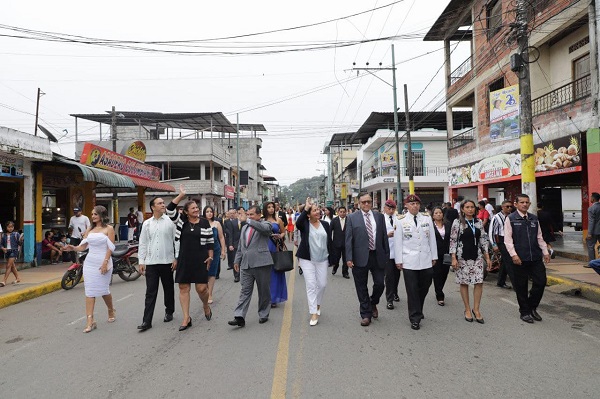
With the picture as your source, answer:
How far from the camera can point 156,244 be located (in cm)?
567

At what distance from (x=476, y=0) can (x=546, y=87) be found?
18.8 ft

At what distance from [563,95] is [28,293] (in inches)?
646

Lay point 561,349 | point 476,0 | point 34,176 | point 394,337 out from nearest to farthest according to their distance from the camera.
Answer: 1. point 561,349
2. point 394,337
3. point 34,176
4. point 476,0

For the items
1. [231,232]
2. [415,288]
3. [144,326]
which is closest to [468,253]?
[415,288]

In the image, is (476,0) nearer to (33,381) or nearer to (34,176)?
(34,176)

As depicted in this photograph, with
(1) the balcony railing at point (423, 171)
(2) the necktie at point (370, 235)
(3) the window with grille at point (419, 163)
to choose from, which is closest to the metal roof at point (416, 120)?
(3) the window with grille at point (419, 163)

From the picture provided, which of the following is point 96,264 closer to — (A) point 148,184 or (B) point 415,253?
(B) point 415,253

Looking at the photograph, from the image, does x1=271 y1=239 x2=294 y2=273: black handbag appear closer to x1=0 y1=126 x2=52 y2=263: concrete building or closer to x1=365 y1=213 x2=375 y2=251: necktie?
x1=365 y1=213 x2=375 y2=251: necktie

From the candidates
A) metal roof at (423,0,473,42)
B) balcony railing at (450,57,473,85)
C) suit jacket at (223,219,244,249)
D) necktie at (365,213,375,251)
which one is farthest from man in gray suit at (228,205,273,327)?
balcony railing at (450,57,473,85)

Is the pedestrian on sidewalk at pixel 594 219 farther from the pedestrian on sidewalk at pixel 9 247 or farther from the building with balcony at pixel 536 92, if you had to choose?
the pedestrian on sidewalk at pixel 9 247

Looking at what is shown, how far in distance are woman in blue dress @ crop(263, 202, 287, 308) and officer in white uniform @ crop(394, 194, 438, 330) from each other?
1822 mm

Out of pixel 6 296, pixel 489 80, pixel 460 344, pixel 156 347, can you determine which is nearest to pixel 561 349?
pixel 460 344

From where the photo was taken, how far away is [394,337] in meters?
5.00

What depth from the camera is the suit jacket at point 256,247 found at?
18.2ft
